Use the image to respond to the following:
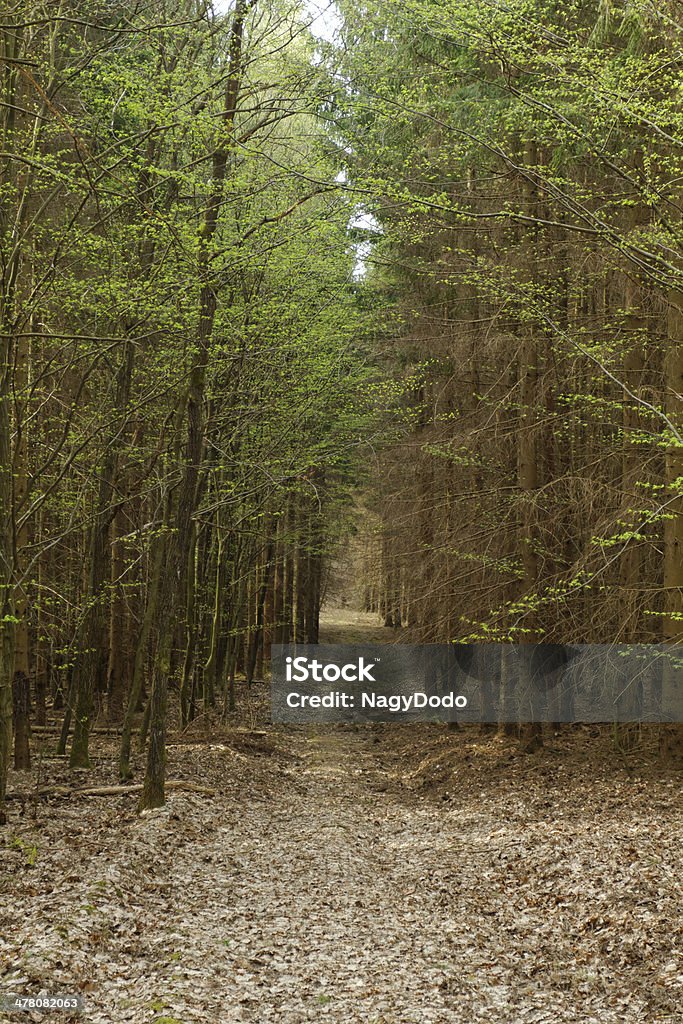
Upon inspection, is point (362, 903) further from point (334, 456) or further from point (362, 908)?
point (334, 456)

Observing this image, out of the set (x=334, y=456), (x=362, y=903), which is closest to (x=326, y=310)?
(x=334, y=456)

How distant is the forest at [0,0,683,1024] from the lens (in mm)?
7168

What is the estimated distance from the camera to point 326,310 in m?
15.9

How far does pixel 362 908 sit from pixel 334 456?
7.38 m

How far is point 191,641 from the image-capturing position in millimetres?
18047

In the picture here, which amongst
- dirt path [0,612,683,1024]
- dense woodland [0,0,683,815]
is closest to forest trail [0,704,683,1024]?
dirt path [0,612,683,1024]

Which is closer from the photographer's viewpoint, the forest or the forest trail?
the forest trail

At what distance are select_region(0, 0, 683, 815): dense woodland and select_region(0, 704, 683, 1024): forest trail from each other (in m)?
1.83

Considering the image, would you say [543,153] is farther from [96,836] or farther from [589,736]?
[96,836]

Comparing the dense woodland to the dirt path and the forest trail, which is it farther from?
the forest trail

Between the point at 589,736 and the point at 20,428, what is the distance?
37.7ft

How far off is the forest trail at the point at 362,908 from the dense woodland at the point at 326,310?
183 cm

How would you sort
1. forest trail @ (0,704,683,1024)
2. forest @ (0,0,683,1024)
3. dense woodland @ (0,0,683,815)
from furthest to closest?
dense woodland @ (0,0,683,815), forest @ (0,0,683,1024), forest trail @ (0,704,683,1024)

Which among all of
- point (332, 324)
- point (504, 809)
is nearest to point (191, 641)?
point (332, 324)
